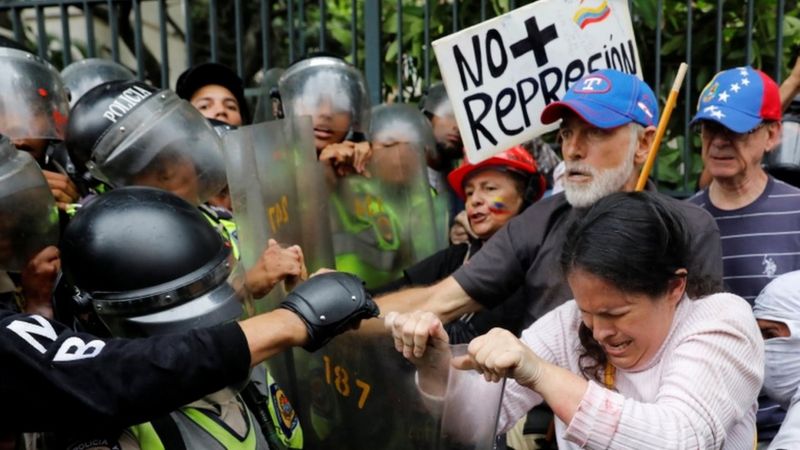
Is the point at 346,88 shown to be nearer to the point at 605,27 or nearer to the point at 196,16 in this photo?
the point at 605,27

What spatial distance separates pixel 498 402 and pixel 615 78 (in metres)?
1.29

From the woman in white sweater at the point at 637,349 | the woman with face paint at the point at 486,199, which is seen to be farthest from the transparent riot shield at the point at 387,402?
the woman with face paint at the point at 486,199

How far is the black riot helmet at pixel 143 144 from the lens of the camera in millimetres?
3041

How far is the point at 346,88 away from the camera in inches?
168

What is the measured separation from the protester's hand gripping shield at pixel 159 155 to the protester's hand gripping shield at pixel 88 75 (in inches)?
65.1

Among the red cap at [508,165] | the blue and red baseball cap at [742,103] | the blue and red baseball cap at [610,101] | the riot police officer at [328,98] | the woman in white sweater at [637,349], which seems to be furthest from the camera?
the riot police officer at [328,98]

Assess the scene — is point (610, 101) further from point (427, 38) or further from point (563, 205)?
point (427, 38)

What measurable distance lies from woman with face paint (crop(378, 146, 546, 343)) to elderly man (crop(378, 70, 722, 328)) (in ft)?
1.87

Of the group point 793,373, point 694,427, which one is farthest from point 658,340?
point 793,373

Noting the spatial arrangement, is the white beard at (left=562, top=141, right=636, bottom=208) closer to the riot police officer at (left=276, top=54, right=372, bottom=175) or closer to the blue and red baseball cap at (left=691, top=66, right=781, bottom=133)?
the blue and red baseball cap at (left=691, top=66, right=781, bottom=133)

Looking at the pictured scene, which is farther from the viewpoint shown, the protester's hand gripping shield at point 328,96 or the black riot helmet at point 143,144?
the protester's hand gripping shield at point 328,96

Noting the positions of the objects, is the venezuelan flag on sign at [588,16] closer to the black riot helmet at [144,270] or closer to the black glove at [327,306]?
the black glove at [327,306]

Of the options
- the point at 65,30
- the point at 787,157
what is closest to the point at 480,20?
the point at 787,157

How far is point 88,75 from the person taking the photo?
15.5 ft
